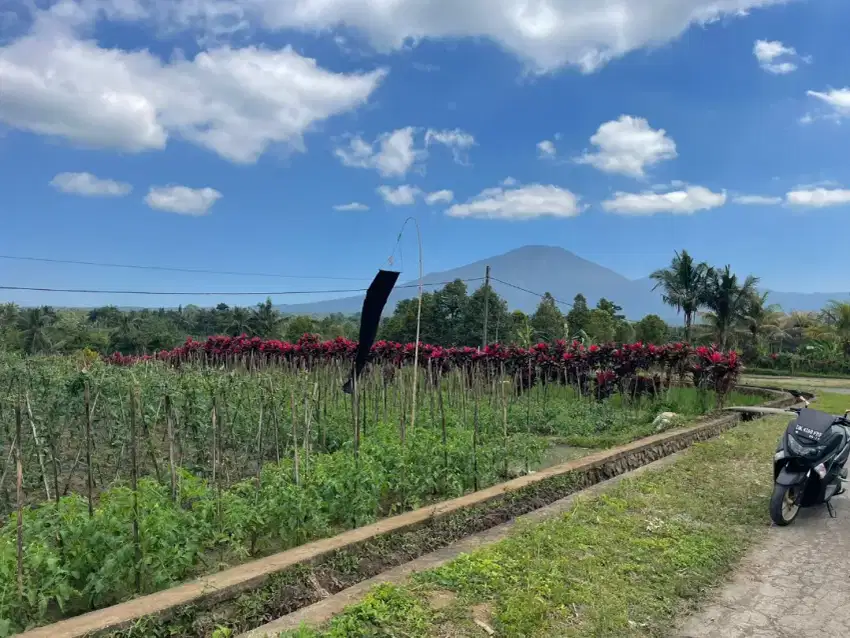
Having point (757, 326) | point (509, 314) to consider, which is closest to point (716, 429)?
point (757, 326)

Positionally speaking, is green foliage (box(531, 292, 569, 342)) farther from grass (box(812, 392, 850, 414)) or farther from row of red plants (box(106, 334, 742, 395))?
row of red plants (box(106, 334, 742, 395))

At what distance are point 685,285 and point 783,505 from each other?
3561cm

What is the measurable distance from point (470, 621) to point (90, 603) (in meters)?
1.90

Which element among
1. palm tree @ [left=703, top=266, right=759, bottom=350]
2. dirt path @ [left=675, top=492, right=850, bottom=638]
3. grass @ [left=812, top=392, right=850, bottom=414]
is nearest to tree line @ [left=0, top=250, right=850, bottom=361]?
palm tree @ [left=703, top=266, right=759, bottom=350]

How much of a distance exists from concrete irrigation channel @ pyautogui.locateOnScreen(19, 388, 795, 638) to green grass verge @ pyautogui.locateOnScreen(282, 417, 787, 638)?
0.28 metres

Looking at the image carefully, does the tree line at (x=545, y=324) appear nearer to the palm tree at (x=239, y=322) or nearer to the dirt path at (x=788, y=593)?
the palm tree at (x=239, y=322)

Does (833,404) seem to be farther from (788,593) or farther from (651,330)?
(651,330)

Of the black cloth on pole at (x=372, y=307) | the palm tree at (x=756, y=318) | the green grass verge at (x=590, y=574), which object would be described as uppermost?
the palm tree at (x=756, y=318)

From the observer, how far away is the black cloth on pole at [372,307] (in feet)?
20.2

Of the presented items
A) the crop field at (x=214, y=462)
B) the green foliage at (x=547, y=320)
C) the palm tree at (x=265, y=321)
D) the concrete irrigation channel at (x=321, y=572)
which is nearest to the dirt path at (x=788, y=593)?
the concrete irrigation channel at (x=321, y=572)

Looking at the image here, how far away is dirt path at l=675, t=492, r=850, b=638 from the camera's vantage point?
10.9ft

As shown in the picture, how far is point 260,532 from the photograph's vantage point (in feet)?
13.0

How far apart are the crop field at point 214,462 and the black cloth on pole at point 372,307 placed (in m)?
0.58

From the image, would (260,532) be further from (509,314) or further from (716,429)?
(509,314)
